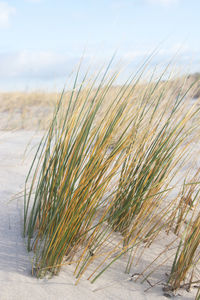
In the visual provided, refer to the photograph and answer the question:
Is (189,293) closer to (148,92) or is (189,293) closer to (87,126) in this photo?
(87,126)

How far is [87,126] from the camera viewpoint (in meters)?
1.24

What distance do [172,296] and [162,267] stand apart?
17cm

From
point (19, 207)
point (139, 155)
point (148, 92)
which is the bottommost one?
point (19, 207)

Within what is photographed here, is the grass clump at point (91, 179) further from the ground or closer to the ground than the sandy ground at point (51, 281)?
further from the ground

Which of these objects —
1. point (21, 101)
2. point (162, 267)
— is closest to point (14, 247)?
point (162, 267)

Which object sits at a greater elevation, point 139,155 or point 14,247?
point 139,155

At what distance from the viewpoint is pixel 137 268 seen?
140 centimetres

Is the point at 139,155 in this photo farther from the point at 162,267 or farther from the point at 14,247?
the point at 14,247

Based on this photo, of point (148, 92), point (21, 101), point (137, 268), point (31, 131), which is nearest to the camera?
point (137, 268)

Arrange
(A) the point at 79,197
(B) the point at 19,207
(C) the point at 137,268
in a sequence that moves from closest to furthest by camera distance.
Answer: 1. (A) the point at 79,197
2. (C) the point at 137,268
3. (B) the point at 19,207

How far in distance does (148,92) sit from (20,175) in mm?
1185

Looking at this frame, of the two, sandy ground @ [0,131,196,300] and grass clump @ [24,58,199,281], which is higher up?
grass clump @ [24,58,199,281]

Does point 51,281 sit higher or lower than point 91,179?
lower

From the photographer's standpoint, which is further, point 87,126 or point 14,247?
point 14,247
